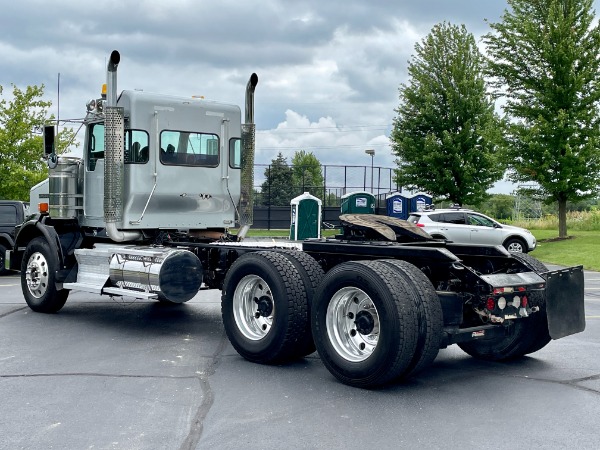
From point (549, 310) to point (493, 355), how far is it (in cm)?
118

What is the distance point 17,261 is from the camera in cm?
1062

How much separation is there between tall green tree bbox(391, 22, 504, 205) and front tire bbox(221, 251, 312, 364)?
2611 centimetres

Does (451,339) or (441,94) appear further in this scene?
(441,94)

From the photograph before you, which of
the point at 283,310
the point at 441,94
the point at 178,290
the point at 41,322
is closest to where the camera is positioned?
the point at 283,310

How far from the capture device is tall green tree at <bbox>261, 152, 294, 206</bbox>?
40.5 metres

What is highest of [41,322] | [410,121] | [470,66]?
[470,66]

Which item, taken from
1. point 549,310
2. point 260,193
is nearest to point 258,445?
point 549,310

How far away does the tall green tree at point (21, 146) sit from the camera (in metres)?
24.3

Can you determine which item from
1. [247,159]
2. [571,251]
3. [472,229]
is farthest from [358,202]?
[247,159]

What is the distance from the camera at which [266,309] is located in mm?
6961

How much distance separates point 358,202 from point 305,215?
9.21 feet

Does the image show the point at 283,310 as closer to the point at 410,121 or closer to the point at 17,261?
the point at 17,261

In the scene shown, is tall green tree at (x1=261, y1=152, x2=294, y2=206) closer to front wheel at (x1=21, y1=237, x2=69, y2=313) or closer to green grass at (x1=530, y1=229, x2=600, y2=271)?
green grass at (x1=530, y1=229, x2=600, y2=271)

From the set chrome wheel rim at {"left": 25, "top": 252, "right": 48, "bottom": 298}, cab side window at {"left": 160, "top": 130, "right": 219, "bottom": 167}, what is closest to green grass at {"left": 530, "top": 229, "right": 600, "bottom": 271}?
cab side window at {"left": 160, "top": 130, "right": 219, "bottom": 167}
